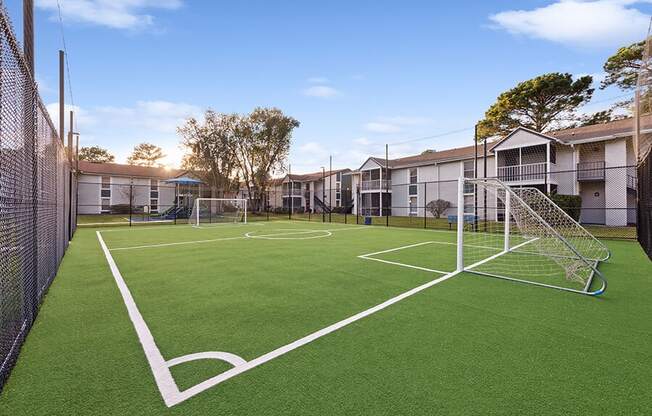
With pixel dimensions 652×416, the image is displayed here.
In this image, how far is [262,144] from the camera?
30578mm

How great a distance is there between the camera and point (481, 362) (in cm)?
240

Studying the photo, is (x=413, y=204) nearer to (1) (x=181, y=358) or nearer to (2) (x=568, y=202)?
(2) (x=568, y=202)

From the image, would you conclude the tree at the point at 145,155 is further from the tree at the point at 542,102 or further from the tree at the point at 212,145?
the tree at the point at 542,102

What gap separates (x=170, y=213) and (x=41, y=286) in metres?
23.7

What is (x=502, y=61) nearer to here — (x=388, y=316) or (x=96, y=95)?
(x=388, y=316)

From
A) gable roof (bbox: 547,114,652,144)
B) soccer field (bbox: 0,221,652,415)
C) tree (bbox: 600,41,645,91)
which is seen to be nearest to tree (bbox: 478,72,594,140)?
tree (bbox: 600,41,645,91)

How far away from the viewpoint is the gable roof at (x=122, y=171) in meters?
32.8

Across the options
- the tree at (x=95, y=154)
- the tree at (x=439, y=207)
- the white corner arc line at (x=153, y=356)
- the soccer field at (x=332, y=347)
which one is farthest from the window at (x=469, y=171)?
the tree at (x=95, y=154)

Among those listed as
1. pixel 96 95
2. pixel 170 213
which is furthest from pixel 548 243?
pixel 170 213

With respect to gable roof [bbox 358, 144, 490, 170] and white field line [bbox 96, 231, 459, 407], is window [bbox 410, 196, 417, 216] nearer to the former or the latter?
gable roof [bbox 358, 144, 490, 170]

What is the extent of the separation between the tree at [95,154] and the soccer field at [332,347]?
183 ft

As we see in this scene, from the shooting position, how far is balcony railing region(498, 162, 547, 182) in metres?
18.6

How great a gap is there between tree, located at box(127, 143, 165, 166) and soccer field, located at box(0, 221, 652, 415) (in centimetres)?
5542

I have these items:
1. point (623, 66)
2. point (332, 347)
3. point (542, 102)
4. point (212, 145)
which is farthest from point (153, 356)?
point (623, 66)
